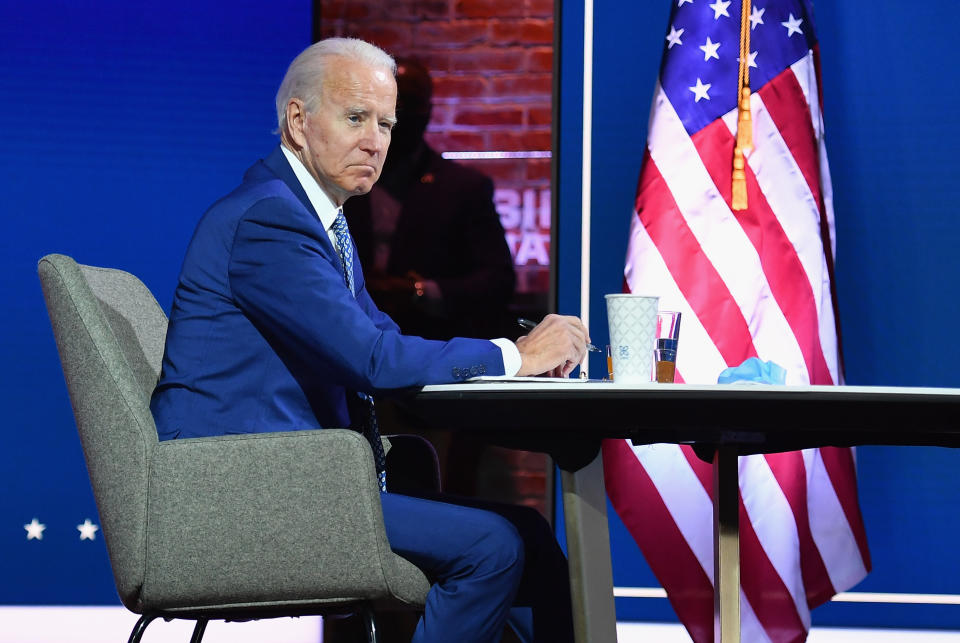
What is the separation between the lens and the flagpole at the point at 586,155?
311 centimetres

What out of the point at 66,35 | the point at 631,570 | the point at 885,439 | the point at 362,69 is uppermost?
the point at 66,35

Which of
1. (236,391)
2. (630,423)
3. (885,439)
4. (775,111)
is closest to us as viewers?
(630,423)

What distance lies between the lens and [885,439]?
5.02ft

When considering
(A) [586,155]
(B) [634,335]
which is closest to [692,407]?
(B) [634,335]

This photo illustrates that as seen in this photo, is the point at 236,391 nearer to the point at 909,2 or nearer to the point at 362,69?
the point at 362,69

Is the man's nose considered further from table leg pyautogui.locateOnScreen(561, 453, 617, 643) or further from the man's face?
table leg pyautogui.locateOnScreen(561, 453, 617, 643)

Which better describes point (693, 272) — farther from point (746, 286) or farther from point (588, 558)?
point (588, 558)

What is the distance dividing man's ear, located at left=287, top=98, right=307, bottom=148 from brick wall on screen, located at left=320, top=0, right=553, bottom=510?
129 cm

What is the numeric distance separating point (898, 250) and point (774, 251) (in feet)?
2.15

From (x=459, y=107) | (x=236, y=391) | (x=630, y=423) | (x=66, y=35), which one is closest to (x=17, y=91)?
(x=66, y=35)

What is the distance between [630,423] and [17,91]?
2.61 m

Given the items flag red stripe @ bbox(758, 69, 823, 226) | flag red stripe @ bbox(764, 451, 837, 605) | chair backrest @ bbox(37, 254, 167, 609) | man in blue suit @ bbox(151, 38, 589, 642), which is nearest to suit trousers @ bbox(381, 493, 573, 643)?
man in blue suit @ bbox(151, 38, 589, 642)

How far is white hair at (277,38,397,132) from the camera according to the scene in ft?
6.36

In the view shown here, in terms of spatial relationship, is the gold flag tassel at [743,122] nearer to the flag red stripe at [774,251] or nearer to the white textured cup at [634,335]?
the flag red stripe at [774,251]
